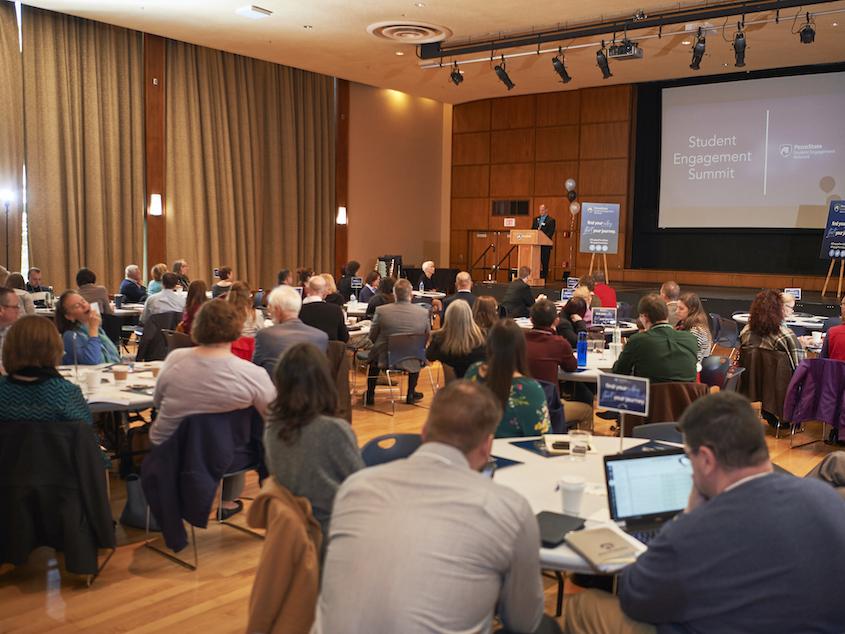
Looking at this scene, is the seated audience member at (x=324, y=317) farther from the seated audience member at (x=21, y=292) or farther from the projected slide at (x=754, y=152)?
the projected slide at (x=754, y=152)

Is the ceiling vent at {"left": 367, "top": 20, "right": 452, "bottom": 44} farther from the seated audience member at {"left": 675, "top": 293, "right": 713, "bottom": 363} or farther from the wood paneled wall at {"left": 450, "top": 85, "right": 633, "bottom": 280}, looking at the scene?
the seated audience member at {"left": 675, "top": 293, "right": 713, "bottom": 363}

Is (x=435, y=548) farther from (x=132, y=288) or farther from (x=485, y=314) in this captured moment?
(x=132, y=288)

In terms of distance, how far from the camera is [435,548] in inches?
68.7

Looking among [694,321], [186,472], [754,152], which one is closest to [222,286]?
[694,321]

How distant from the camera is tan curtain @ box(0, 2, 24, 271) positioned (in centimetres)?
1144

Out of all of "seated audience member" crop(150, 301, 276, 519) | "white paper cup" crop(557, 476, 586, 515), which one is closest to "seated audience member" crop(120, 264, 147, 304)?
"seated audience member" crop(150, 301, 276, 519)

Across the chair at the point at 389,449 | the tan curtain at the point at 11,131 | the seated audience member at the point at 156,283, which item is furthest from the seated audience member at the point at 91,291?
the chair at the point at 389,449

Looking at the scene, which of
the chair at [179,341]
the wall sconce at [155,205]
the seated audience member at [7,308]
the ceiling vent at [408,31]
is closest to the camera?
the seated audience member at [7,308]

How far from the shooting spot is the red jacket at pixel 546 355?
5285 millimetres

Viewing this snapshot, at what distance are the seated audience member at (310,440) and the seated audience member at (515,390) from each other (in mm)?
1082

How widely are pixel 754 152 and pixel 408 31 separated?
6.95 m

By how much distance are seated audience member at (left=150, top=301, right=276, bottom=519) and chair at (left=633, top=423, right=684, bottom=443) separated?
1.80 m

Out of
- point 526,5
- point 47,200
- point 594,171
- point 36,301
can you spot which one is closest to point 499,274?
point 594,171

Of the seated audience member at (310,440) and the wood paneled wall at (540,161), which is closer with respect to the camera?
the seated audience member at (310,440)
